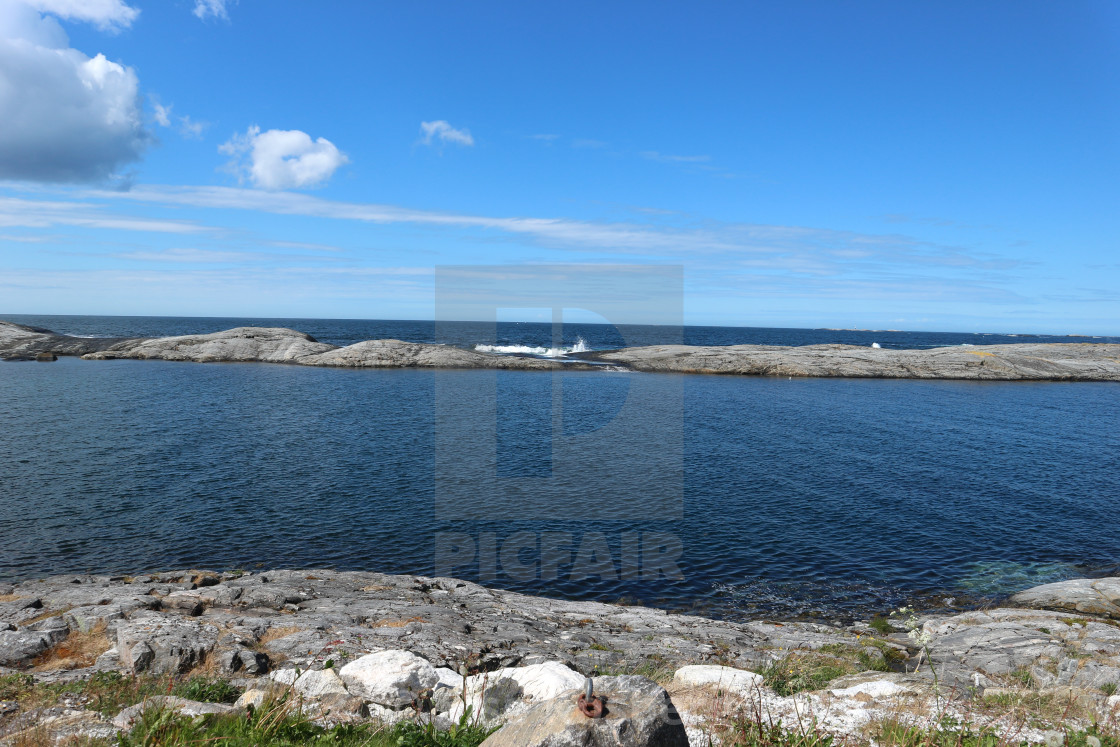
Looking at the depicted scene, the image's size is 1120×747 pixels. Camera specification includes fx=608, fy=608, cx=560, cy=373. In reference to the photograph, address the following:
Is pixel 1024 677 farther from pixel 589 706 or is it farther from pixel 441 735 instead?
pixel 441 735

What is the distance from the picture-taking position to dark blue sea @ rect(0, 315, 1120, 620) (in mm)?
22922

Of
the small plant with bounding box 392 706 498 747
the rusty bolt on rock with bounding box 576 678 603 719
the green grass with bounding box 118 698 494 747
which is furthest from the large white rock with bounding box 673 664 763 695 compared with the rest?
the rusty bolt on rock with bounding box 576 678 603 719

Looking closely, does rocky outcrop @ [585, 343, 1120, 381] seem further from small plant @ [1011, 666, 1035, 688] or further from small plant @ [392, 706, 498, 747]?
small plant @ [392, 706, 498, 747]

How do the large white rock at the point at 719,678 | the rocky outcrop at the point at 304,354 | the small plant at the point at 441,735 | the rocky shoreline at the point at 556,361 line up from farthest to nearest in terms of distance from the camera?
the rocky shoreline at the point at 556,361 → the rocky outcrop at the point at 304,354 → the large white rock at the point at 719,678 → the small plant at the point at 441,735

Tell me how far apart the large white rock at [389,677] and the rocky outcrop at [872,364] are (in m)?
82.6

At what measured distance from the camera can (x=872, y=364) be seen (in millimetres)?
93062

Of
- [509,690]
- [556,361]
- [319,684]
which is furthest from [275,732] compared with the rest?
[556,361]

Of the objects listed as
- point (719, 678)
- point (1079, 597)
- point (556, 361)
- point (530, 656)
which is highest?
point (556, 361)

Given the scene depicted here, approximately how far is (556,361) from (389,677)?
86.0m

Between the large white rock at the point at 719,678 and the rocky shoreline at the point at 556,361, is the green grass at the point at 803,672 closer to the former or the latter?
the large white rock at the point at 719,678

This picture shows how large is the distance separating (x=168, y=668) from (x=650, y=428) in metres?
40.6

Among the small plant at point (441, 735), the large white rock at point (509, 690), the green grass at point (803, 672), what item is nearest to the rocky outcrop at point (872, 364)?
the green grass at point (803, 672)

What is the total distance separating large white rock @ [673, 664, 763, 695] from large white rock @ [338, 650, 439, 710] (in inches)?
177

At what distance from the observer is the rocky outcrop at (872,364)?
9044cm
